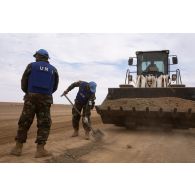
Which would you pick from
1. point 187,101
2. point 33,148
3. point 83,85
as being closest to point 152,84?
point 187,101

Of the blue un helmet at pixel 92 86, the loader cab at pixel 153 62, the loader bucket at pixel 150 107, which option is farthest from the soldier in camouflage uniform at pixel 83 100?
the loader cab at pixel 153 62

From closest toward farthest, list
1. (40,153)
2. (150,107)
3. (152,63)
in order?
(40,153) → (150,107) → (152,63)

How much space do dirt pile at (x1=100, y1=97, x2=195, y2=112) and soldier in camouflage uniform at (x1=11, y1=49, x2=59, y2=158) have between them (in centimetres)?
449

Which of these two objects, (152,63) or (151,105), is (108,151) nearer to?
(151,105)

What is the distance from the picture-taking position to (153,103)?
1005 centimetres

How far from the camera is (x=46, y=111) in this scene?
5859 millimetres

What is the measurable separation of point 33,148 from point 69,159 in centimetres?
117

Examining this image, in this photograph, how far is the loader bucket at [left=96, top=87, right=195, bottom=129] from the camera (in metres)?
9.55

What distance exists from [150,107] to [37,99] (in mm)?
4756

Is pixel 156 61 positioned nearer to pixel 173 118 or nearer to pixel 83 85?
pixel 173 118

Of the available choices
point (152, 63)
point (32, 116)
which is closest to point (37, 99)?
point (32, 116)

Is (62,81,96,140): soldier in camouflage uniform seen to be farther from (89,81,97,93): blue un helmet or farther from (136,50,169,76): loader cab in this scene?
(136,50,169,76): loader cab

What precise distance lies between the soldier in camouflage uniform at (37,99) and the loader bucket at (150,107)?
14.4ft

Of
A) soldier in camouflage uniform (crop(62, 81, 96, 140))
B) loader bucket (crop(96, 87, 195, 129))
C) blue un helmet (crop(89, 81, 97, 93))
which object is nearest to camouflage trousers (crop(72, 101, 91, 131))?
soldier in camouflage uniform (crop(62, 81, 96, 140))
